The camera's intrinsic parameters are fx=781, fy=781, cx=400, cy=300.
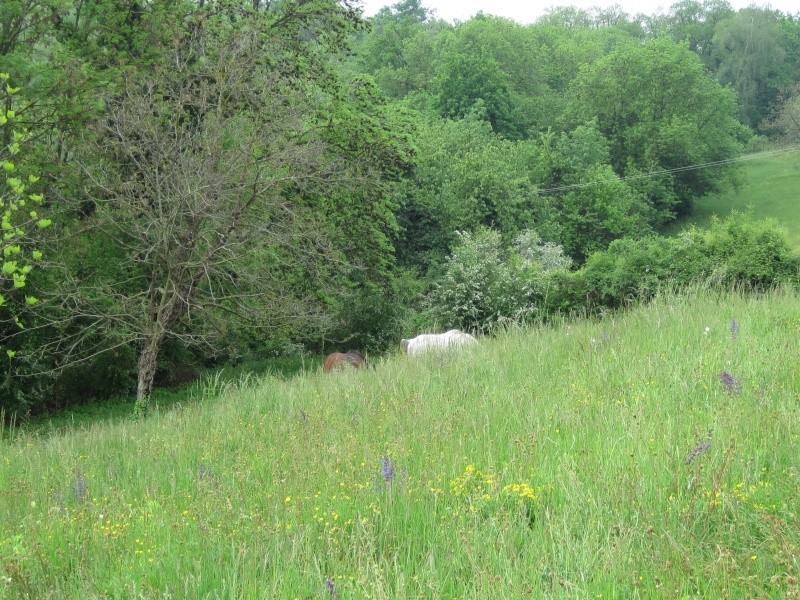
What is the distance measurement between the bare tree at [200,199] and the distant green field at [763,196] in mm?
43617

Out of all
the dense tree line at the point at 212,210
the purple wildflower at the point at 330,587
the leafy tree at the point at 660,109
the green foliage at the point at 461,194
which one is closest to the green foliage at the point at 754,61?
the leafy tree at the point at 660,109

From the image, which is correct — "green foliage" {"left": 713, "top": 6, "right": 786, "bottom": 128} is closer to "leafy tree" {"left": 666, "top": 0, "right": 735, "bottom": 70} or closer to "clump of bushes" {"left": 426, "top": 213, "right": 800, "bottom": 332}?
"leafy tree" {"left": 666, "top": 0, "right": 735, "bottom": 70}

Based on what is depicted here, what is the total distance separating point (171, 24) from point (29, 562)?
Answer: 1750cm

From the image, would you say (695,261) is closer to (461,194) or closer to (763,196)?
(461,194)

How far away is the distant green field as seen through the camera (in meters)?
55.6

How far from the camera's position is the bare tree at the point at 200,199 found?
1459 cm

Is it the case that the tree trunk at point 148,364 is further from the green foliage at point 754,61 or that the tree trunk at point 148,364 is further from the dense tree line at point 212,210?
the green foliage at point 754,61

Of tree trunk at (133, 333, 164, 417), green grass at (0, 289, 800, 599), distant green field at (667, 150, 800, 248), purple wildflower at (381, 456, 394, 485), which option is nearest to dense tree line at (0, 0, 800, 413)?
tree trunk at (133, 333, 164, 417)

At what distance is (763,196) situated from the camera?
5984 cm

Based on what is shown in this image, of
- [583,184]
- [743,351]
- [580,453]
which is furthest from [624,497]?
[583,184]

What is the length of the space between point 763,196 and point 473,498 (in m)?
63.4

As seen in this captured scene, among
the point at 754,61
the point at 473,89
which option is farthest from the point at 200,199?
the point at 754,61

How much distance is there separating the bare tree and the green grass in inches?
349

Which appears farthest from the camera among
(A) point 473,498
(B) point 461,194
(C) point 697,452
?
(B) point 461,194
